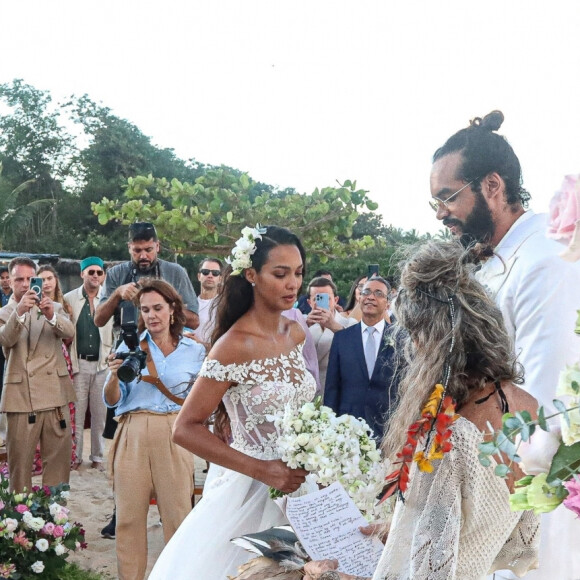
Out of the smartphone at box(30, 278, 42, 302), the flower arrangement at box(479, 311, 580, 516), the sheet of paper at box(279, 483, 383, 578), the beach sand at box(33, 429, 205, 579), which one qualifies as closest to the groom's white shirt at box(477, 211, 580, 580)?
the sheet of paper at box(279, 483, 383, 578)

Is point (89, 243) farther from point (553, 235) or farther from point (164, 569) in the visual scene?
point (553, 235)

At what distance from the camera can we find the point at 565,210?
0.97 m

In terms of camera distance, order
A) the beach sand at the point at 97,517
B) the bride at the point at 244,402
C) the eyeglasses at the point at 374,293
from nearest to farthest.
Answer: the bride at the point at 244,402
the beach sand at the point at 97,517
the eyeglasses at the point at 374,293

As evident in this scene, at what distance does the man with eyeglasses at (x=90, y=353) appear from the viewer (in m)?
8.19

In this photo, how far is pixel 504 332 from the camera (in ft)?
6.50

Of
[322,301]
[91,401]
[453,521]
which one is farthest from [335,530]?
[91,401]

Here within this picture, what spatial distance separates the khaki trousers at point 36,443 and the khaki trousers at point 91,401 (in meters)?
1.78

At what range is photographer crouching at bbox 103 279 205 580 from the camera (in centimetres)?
483

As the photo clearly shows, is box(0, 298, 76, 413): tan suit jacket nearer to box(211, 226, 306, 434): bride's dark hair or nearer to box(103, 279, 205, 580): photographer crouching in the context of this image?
box(103, 279, 205, 580): photographer crouching

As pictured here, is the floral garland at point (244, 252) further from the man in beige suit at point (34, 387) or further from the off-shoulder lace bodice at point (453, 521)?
the man in beige suit at point (34, 387)

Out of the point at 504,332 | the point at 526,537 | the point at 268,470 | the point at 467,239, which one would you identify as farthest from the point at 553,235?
the point at 268,470

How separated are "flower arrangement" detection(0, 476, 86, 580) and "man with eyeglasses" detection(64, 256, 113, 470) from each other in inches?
131

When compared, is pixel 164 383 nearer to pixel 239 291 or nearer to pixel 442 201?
pixel 239 291

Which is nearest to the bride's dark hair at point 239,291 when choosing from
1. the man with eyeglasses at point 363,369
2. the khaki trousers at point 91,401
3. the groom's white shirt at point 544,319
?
the groom's white shirt at point 544,319
